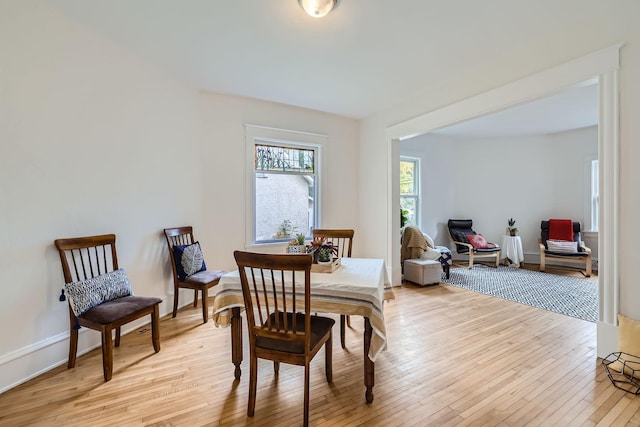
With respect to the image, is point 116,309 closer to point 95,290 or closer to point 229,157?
point 95,290

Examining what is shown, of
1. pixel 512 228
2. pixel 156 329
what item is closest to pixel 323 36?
pixel 156 329

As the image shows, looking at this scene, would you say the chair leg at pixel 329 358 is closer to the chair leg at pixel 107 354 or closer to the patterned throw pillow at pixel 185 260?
the chair leg at pixel 107 354

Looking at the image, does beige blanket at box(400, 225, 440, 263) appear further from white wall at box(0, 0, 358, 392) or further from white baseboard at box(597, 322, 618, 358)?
white wall at box(0, 0, 358, 392)

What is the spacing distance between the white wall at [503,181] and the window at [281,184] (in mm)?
2263

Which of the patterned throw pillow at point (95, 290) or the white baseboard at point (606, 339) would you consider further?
the white baseboard at point (606, 339)

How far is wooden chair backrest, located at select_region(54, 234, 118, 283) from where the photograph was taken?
84.4 inches

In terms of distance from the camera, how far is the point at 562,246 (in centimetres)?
526

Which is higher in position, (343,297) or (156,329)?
(343,297)

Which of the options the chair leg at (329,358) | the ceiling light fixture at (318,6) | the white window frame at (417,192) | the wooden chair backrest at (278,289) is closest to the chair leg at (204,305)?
the wooden chair backrest at (278,289)

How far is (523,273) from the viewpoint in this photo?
513 cm

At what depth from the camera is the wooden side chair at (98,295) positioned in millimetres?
2002

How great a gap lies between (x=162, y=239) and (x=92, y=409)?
176 centimetres

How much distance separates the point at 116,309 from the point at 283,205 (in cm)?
255

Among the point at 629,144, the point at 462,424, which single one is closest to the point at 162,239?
the point at 462,424
